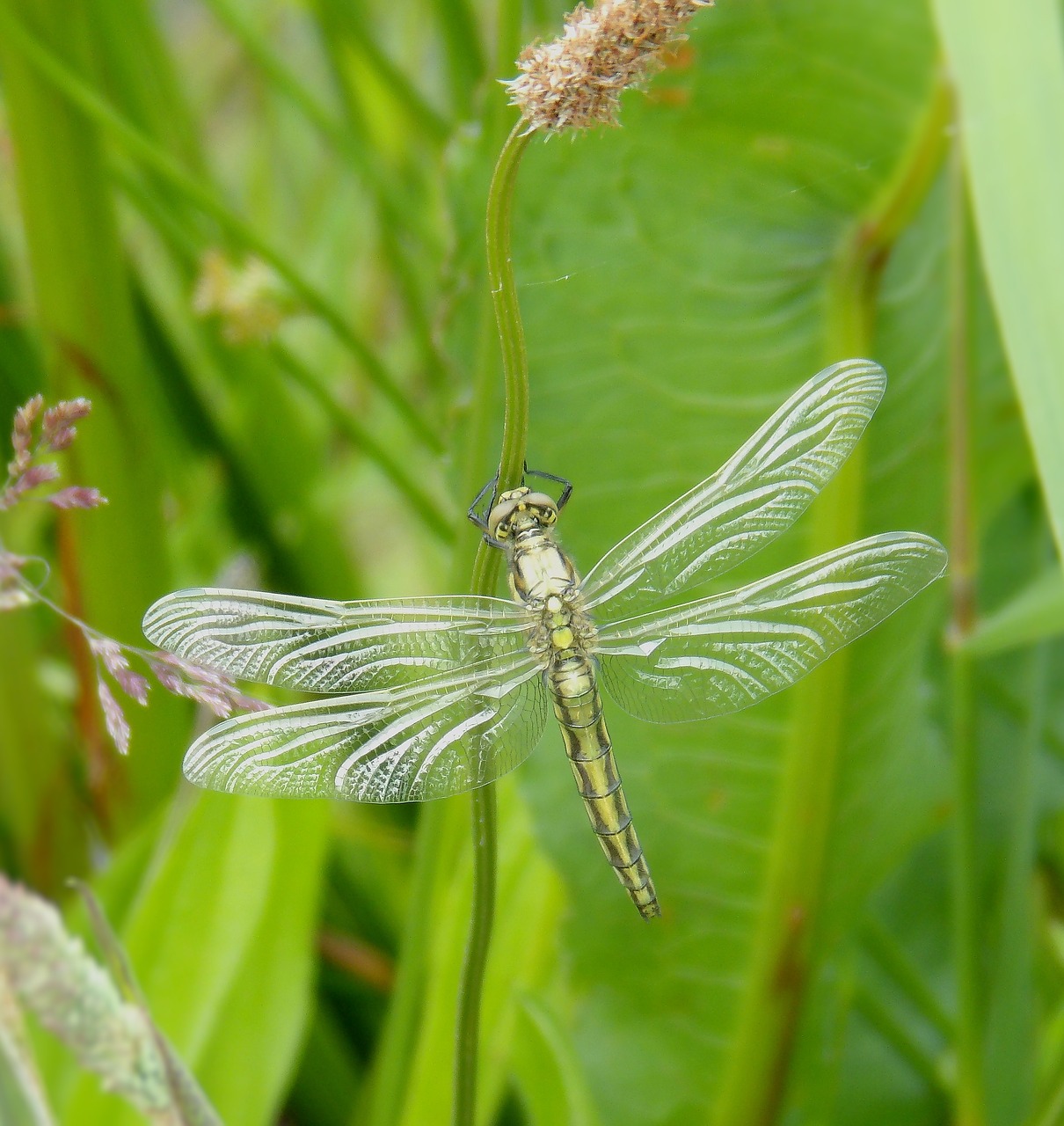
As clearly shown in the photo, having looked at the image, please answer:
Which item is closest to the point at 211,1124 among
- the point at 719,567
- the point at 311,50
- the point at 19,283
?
the point at 719,567

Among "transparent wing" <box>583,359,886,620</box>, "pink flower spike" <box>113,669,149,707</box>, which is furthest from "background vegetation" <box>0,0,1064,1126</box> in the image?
"pink flower spike" <box>113,669,149,707</box>

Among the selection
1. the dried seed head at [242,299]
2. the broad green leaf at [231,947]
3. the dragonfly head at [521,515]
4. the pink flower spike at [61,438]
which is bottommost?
the broad green leaf at [231,947]

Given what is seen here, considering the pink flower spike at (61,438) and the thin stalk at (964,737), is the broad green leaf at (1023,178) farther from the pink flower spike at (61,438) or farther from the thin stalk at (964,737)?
the pink flower spike at (61,438)

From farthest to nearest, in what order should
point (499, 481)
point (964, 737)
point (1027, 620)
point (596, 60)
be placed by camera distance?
1. point (964, 737)
2. point (1027, 620)
3. point (499, 481)
4. point (596, 60)

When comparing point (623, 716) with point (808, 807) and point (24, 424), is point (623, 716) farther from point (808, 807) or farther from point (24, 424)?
point (24, 424)

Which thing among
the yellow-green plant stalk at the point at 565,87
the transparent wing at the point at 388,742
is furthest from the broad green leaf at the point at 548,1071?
the yellow-green plant stalk at the point at 565,87

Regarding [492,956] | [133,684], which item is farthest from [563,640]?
[133,684]

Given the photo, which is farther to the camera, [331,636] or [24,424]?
[331,636]

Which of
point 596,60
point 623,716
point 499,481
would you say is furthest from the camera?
point 623,716
